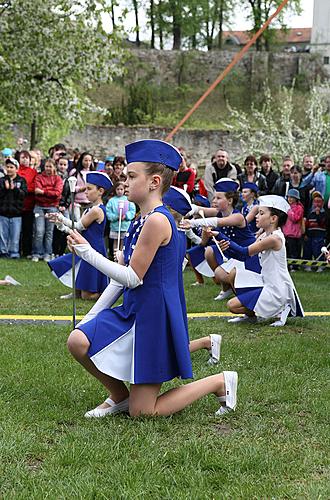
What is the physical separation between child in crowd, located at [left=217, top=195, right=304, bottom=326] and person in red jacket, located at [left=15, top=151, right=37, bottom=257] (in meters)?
7.11

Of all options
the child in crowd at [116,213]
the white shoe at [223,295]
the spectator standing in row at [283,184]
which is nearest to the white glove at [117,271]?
the white shoe at [223,295]

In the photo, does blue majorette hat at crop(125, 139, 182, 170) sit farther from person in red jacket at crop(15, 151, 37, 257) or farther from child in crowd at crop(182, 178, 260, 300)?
person in red jacket at crop(15, 151, 37, 257)

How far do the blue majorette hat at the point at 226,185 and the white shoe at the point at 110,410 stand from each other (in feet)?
16.7

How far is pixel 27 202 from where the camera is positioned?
14914mm

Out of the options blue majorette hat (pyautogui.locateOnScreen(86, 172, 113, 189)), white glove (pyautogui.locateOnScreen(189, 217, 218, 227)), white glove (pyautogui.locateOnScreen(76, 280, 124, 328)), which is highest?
blue majorette hat (pyautogui.locateOnScreen(86, 172, 113, 189))

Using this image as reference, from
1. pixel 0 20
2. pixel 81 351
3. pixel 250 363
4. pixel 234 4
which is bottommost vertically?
pixel 250 363

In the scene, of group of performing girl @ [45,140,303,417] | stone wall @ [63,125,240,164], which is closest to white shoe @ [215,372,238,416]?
group of performing girl @ [45,140,303,417]

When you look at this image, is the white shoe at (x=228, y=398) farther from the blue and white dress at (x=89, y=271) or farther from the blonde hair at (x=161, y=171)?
the blue and white dress at (x=89, y=271)

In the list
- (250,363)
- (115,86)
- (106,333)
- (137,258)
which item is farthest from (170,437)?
(115,86)

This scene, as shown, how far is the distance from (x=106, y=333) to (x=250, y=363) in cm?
208

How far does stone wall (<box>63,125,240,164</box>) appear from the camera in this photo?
38719mm

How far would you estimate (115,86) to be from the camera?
50281mm

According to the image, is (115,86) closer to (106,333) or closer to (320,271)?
(320,271)

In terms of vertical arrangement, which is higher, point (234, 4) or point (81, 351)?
point (234, 4)
